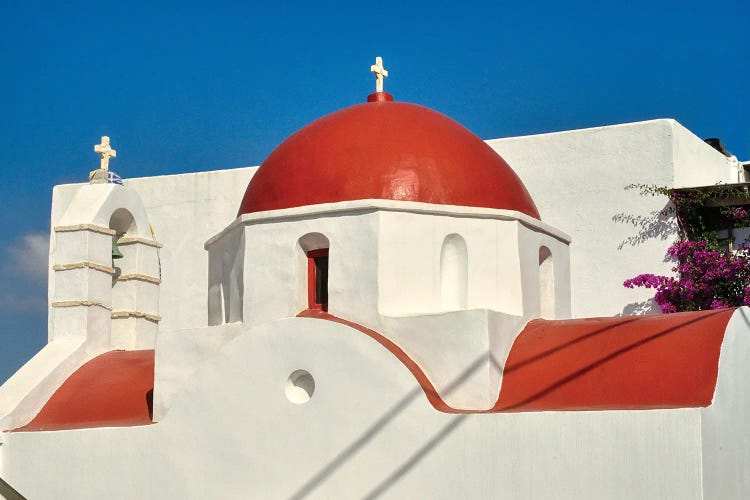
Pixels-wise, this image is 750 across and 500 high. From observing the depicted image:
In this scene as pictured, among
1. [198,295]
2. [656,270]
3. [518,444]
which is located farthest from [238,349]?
[198,295]

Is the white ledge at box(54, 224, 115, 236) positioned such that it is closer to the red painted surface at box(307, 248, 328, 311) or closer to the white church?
the white church

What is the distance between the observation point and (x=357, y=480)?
10.4 metres

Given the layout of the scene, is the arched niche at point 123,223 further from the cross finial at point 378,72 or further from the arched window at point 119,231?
the cross finial at point 378,72

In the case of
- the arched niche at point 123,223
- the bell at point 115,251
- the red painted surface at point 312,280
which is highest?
the arched niche at point 123,223

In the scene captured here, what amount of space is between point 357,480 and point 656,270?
297 inches

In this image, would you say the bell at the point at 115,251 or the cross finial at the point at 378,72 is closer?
the cross finial at the point at 378,72

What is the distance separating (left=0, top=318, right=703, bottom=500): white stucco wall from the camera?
30.6 feet

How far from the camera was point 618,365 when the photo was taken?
10.0m

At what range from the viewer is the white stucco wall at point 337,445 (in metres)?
9.33

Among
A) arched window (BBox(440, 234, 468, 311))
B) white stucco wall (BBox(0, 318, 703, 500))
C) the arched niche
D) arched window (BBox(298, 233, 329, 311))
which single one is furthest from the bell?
arched window (BBox(440, 234, 468, 311))

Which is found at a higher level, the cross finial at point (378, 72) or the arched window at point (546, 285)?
the cross finial at point (378, 72)

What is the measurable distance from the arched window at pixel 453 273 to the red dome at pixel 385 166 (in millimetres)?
412

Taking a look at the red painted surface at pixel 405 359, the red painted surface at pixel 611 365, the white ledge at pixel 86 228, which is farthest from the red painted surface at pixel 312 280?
the white ledge at pixel 86 228

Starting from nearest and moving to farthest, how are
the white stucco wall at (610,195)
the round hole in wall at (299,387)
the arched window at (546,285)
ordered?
the round hole in wall at (299,387) < the arched window at (546,285) < the white stucco wall at (610,195)
